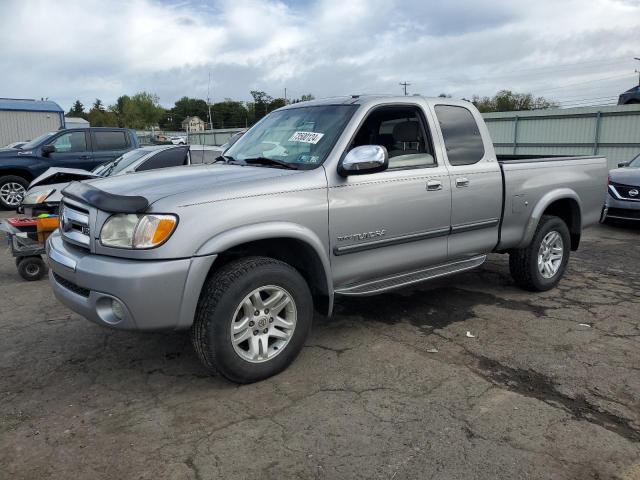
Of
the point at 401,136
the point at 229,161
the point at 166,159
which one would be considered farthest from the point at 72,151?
the point at 401,136

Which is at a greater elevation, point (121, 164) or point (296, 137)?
point (296, 137)

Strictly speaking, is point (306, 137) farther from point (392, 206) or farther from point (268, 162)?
point (392, 206)

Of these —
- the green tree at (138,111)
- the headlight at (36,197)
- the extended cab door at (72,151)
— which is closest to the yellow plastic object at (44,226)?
the headlight at (36,197)

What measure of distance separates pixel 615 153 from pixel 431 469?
51.9 ft

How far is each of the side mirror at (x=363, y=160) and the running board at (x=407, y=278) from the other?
0.86 metres

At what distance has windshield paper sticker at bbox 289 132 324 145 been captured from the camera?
3.94m

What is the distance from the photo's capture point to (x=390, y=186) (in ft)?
13.0

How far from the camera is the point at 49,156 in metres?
11.7

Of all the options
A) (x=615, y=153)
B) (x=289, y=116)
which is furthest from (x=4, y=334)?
(x=615, y=153)

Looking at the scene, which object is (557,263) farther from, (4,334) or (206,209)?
(4,334)

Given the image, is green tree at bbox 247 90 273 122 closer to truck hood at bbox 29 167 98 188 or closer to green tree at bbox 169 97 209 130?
green tree at bbox 169 97 209 130

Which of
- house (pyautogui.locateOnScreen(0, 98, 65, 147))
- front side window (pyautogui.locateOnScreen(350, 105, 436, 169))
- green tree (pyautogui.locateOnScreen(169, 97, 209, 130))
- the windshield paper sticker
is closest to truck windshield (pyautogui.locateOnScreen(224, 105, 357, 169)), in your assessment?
the windshield paper sticker

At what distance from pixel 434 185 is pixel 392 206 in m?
0.51

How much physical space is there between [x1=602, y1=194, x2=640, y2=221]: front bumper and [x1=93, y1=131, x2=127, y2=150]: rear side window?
10243 mm
